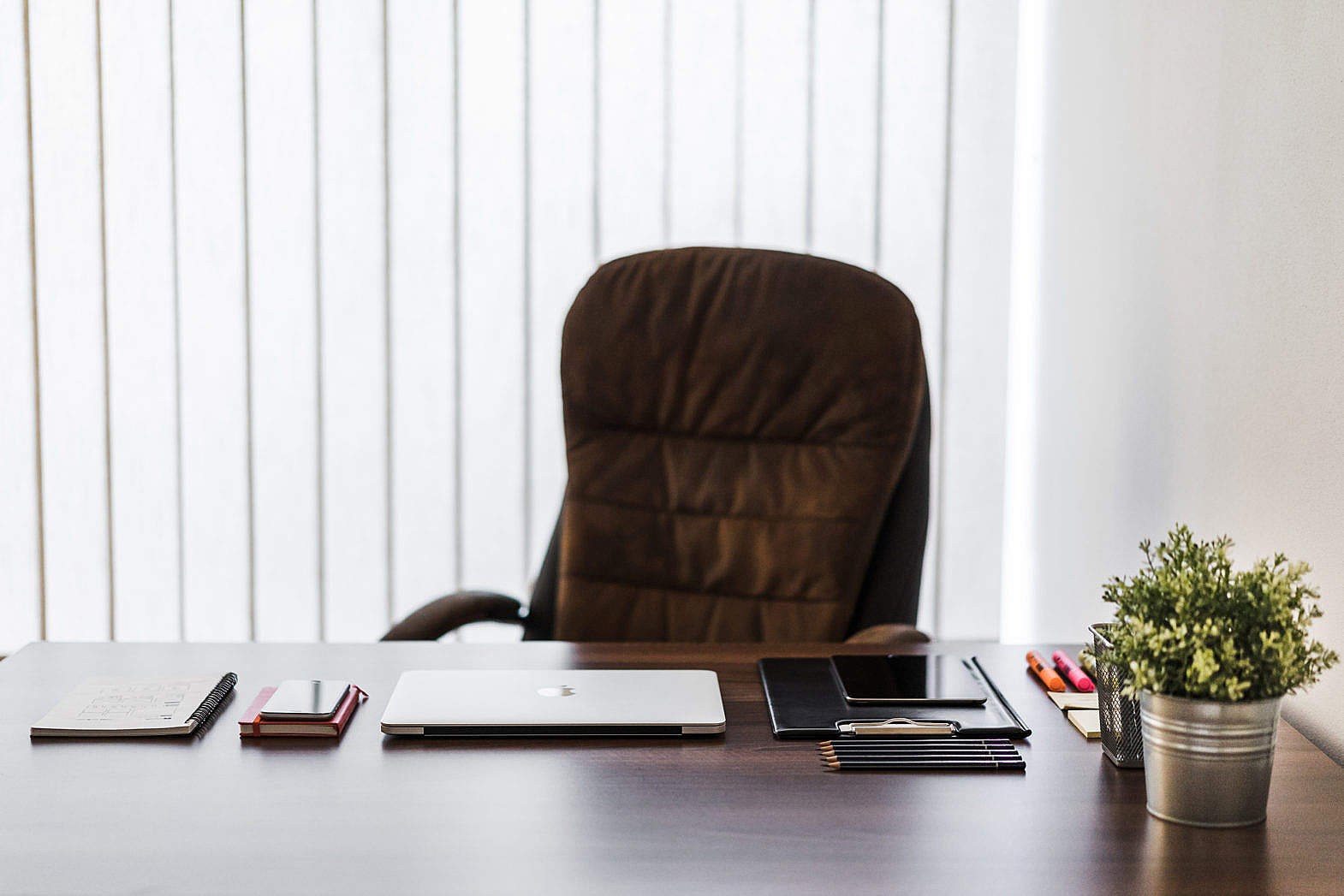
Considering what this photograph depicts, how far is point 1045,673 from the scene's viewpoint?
1212 millimetres

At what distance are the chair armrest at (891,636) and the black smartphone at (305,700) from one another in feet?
2.08

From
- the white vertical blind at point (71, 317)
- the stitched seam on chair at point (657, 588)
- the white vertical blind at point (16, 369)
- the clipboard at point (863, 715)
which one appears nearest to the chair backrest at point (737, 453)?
the stitched seam on chair at point (657, 588)

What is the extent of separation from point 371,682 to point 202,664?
206 millimetres

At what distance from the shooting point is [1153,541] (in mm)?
1604

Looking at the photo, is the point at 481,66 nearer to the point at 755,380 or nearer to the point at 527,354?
the point at 527,354

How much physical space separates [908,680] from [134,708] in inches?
29.7

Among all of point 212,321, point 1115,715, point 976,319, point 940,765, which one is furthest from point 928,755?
point 212,321

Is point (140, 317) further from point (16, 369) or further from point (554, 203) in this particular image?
point (554, 203)

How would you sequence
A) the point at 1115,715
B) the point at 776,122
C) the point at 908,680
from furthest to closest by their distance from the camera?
the point at 776,122
the point at 908,680
the point at 1115,715

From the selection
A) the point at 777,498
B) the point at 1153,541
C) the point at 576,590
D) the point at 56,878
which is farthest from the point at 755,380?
the point at 56,878

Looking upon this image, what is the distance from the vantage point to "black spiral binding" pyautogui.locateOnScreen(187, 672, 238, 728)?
106cm

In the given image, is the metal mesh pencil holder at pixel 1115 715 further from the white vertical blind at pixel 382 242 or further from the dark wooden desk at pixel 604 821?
the white vertical blind at pixel 382 242

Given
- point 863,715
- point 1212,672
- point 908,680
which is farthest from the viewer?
point 908,680

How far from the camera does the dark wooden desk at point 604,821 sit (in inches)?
30.6
